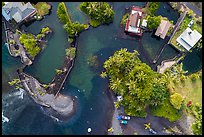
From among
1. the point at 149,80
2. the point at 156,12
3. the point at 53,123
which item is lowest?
the point at 53,123

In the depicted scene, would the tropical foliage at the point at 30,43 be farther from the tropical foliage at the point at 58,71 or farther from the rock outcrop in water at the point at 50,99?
the tropical foliage at the point at 58,71

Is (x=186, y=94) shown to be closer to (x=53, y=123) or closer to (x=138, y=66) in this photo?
(x=138, y=66)

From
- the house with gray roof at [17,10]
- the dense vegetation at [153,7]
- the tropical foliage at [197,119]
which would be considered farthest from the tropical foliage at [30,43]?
the tropical foliage at [197,119]

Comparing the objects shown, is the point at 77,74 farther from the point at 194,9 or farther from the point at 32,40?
the point at 194,9

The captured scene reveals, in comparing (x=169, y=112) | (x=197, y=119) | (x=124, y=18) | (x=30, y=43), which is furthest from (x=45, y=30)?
(x=197, y=119)

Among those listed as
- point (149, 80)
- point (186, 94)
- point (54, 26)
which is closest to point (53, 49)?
point (54, 26)

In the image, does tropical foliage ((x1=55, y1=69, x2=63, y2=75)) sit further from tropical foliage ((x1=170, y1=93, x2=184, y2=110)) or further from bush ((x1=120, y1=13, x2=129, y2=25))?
tropical foliage ((x1=170, y1=93, x2=184, y2=110))

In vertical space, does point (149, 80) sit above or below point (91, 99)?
above
